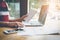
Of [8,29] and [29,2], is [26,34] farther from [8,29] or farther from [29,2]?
[29,2]

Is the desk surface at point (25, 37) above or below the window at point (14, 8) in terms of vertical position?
below

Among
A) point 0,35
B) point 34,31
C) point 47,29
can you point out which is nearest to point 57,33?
point 47,29

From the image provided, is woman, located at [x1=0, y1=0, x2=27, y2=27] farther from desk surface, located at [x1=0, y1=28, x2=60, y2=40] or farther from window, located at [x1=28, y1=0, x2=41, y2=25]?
window, located at [x1=28, y1=0, x2=41, y2=25]

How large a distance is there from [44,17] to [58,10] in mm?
127

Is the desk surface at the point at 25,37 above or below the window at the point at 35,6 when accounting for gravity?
below

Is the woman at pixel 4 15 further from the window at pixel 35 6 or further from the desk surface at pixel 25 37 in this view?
the window at pixel 35 6

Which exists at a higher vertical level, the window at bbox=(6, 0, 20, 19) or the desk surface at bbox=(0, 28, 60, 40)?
the window at bbox=(6, 0, 20, 19)

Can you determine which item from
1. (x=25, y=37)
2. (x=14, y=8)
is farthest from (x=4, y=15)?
(x=25, y=37)

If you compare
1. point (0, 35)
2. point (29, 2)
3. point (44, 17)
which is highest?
point (29, 2)

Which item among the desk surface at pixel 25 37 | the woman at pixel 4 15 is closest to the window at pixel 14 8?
the woman at pixel 4 15

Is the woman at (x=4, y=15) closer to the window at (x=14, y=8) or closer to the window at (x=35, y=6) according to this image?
the window at (x=14, y=8)

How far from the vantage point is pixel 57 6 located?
129 cm

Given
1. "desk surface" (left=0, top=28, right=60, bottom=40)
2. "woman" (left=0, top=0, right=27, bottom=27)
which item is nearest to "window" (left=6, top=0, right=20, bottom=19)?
"woman" (left=0, top=0, right=27, bottom=27)

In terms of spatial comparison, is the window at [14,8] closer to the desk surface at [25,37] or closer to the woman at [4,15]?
the woman at [4,15]
